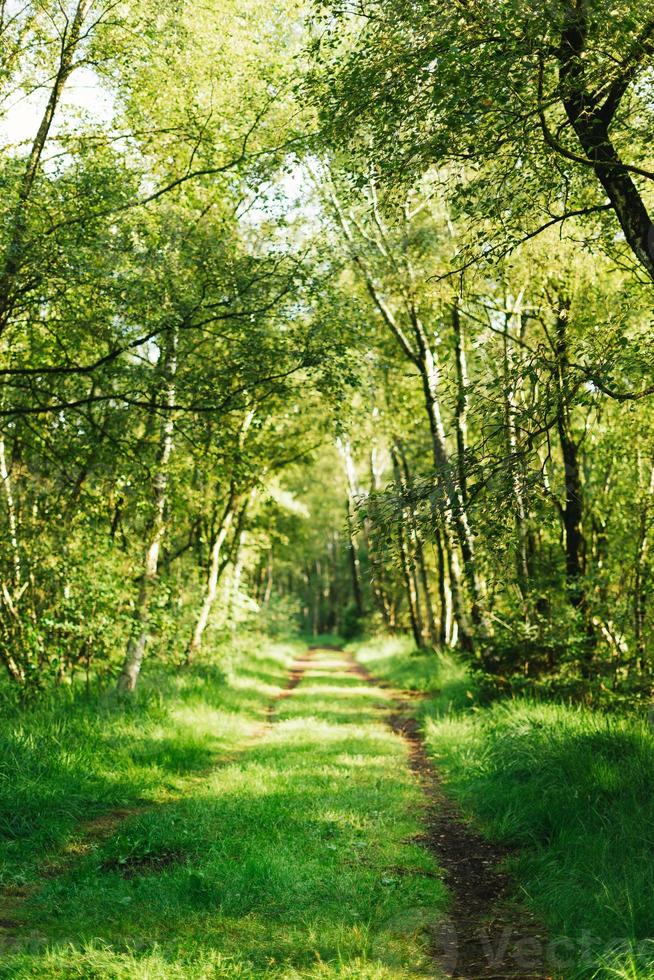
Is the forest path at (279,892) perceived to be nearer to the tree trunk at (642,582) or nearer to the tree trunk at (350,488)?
the tree trunk at (350,488)

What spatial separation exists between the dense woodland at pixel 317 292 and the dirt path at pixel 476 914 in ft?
8.19

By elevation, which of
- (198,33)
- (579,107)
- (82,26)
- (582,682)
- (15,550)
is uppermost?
(198,33)

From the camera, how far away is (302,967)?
459 cm

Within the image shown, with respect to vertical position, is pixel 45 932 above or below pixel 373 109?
below

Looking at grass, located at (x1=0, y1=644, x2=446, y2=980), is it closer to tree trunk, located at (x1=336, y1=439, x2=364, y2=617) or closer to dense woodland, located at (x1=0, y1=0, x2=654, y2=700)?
dense woodland, located at (x1=0, y1=0, x2=654, y2=700)

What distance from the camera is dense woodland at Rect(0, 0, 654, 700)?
6633 mm

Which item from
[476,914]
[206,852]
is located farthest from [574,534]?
[206,852]

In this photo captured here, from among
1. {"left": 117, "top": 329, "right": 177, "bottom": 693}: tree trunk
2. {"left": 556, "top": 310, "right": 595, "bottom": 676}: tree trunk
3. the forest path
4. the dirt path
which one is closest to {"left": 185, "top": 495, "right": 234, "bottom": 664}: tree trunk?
{"left": 117, "top": 329, "right": 177, "bottom": 693}: tree trunk

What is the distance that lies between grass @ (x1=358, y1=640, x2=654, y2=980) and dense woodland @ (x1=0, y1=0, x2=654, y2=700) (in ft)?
6.01

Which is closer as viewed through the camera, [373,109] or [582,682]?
[373,109]

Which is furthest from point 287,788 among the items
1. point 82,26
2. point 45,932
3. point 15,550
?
point 82,26


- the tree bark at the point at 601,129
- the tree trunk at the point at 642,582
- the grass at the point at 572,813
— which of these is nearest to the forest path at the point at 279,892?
the grass at the point at 572,813

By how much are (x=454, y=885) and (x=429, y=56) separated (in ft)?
23.5

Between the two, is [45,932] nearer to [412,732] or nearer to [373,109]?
[373,109]
